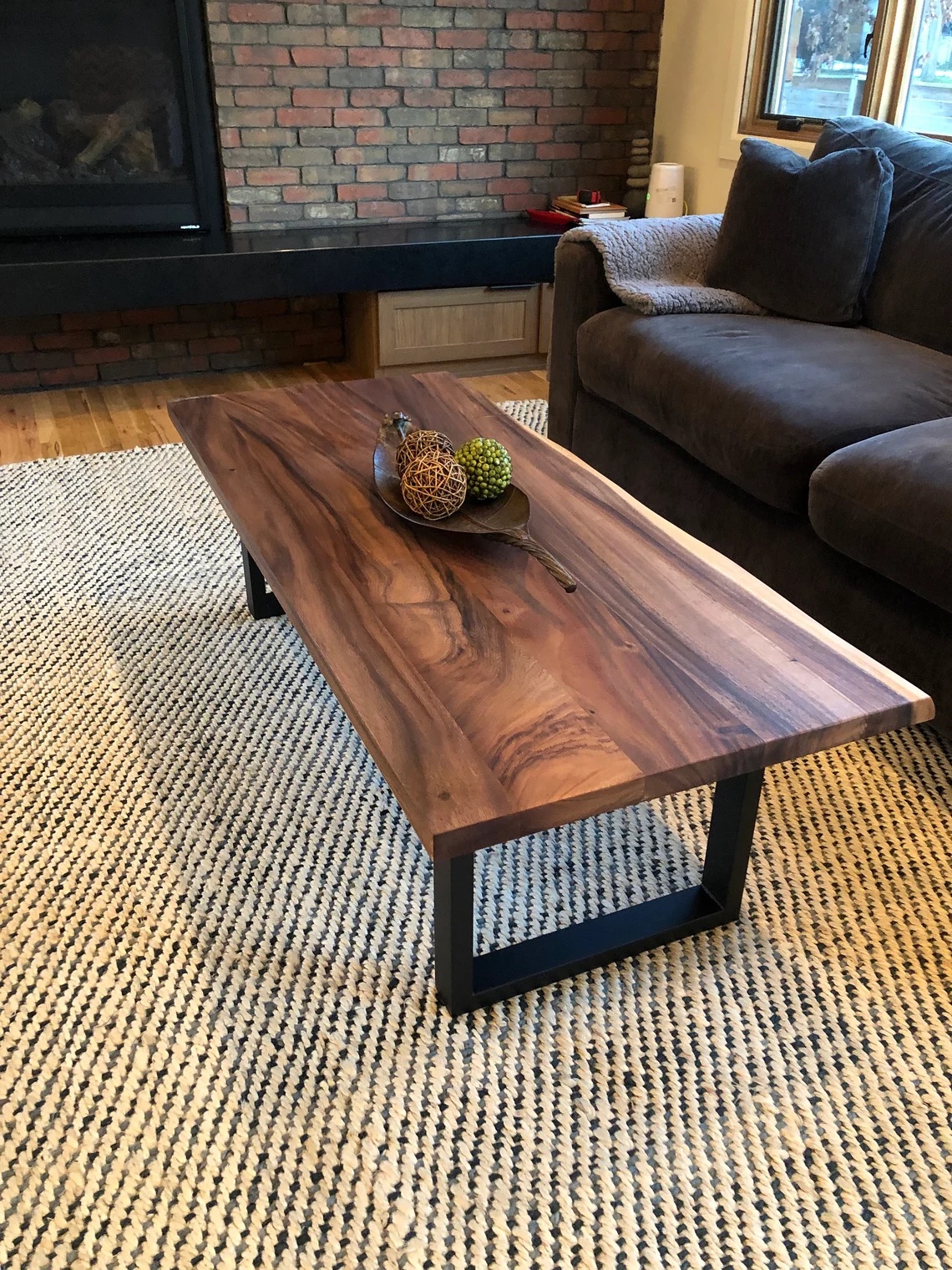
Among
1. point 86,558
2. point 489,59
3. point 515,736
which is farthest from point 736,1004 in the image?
point 489,59

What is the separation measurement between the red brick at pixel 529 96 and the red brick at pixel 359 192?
1.84 feet

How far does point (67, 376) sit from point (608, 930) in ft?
9.89

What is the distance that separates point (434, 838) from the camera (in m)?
0.90

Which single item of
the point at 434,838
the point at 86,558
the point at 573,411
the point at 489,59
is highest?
the point at 489,59

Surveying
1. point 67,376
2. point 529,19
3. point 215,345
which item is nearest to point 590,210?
point 529,19

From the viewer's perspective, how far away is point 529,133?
376 cm

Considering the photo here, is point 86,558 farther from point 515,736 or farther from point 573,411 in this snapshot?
point 515,736

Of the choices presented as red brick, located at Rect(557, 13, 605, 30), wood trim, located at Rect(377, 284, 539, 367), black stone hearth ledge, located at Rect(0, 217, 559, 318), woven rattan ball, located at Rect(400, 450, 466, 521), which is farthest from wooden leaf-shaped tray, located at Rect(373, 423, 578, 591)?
red brick, located at Rect(557, 13, 605, 30)

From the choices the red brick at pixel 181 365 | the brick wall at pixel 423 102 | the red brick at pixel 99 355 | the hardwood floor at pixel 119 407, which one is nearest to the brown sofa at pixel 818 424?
the hardwood floor at pixel 119 407

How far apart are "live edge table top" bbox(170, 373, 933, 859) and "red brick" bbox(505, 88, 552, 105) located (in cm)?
259

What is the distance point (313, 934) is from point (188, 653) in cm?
80

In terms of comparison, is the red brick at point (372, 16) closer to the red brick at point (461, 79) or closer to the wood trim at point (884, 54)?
the red brick at point (461, 79)

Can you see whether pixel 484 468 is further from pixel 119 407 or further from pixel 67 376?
pixel 67 376

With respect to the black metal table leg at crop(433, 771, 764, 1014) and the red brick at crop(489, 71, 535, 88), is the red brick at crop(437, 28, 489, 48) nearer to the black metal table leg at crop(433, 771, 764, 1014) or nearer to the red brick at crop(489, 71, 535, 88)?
the red brick at crop(489, 71, 535, 88)
